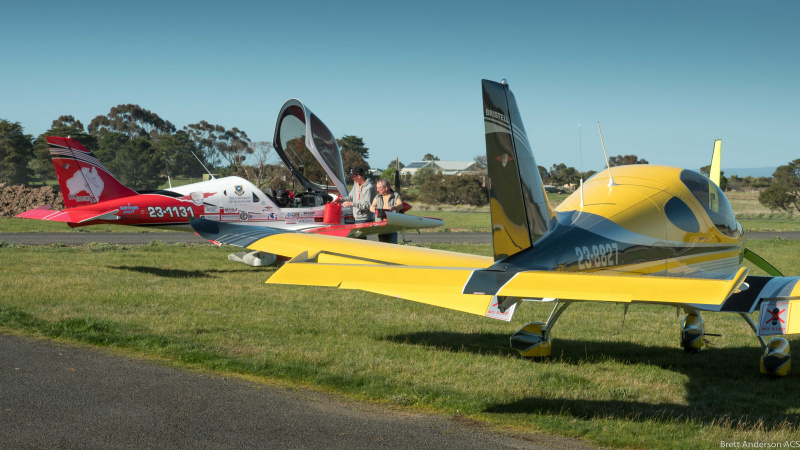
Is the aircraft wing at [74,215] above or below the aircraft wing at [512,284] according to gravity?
above

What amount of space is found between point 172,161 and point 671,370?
80.7 m

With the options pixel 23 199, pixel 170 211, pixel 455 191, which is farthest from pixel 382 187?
pixel 455 191

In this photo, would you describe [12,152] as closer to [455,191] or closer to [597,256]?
[455,191]

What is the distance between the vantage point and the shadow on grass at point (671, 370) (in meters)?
5.21

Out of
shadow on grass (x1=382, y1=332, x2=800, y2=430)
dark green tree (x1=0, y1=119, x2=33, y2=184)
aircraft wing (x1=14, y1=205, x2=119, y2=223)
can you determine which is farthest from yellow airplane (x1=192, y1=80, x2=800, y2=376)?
dark green tree (x1=0, y1=119, x2=33, y2=184)

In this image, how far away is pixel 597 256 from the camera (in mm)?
6203

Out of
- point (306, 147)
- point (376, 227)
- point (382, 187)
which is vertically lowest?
point (376, 227)

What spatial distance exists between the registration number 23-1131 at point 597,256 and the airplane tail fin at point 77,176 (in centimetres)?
1167

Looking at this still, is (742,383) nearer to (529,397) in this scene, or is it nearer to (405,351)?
(529,397)

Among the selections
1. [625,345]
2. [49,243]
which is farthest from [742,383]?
[49,243]

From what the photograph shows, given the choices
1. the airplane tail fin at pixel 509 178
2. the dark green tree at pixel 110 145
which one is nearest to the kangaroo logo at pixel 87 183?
the airplane tail fin at pixel 509 178

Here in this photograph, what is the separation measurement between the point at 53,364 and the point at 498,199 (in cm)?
451

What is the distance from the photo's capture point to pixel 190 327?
25.7 ft

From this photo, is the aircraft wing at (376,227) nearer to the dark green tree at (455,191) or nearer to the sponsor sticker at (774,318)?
the sponsor sticker at (774,318)
